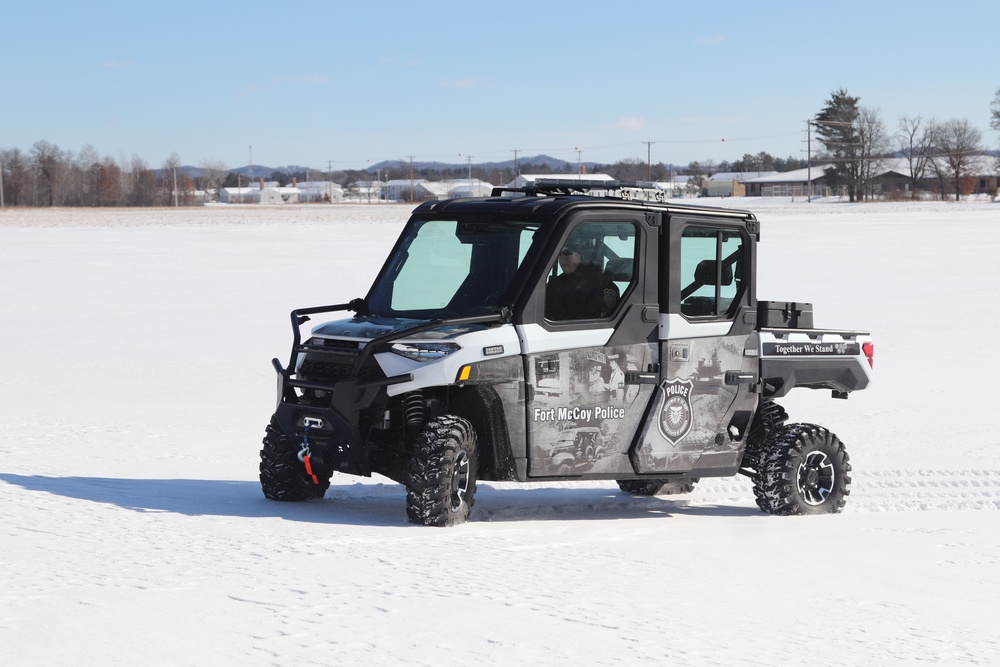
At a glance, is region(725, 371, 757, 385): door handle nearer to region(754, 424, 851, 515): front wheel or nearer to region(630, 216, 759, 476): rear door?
region(630, 216, 759, 476): rear door

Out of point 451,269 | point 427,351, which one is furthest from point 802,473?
point 427,351

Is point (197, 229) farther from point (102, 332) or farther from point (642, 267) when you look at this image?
point (642, 267)

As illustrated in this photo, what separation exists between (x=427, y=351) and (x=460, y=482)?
797 mm

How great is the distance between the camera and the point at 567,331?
24.5ft

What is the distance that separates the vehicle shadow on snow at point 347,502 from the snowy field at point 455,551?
0.12 ft

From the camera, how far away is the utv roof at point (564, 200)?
7.59 m

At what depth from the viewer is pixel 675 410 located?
7.99 metres

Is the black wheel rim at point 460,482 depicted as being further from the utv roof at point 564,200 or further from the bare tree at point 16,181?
the bare tree at point 16,181

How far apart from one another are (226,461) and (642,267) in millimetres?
4045

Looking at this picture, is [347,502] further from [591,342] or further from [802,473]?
[802,473]

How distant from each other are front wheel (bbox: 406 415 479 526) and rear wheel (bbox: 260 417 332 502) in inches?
38.6

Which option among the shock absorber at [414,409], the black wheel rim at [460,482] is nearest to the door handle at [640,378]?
the black wheel rim at [460,482]

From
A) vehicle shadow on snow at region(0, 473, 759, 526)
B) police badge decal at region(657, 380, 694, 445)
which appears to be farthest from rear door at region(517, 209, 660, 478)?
vehicle shadow on snow at region(0, 473, 759, 526)

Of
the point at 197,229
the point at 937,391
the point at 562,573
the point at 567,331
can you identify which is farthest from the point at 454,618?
the point at 197,229
